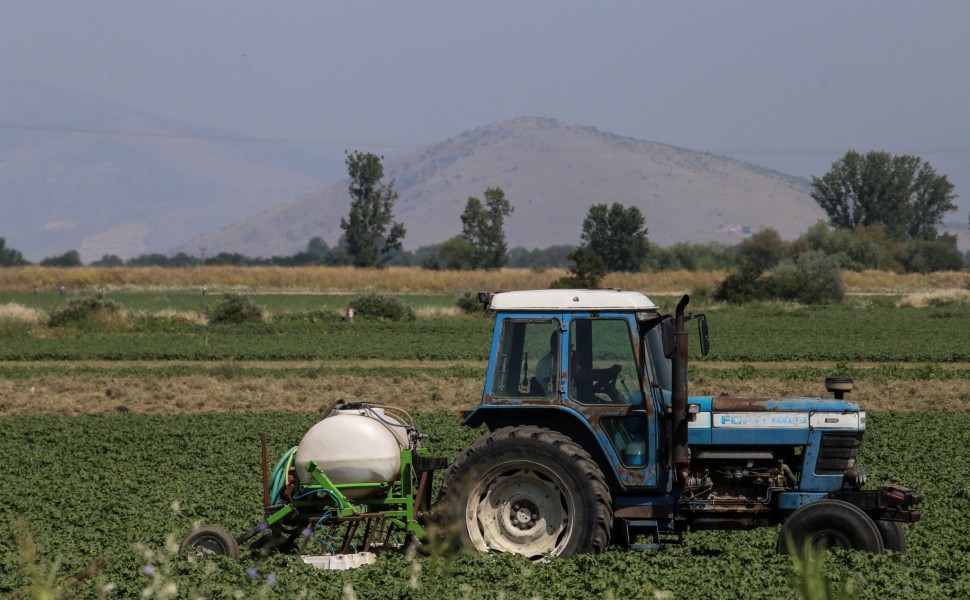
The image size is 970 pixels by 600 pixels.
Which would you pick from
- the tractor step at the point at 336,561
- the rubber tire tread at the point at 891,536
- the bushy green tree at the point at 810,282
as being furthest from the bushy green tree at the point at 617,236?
the tractor step at the point at 336,561

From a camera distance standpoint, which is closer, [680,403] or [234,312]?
[680,403]

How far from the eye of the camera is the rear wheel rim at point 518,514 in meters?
8.88

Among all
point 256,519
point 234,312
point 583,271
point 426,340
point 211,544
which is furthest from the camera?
point 583,271

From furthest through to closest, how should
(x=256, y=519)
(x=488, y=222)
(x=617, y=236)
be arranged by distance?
(x=488, y=222) → (x=617, y=236) → (x=256, y=519)

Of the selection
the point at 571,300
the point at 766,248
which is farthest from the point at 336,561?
the point at 766,248

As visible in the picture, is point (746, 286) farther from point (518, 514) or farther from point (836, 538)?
point (518, 514)

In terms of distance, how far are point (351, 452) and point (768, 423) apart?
11.7 ft

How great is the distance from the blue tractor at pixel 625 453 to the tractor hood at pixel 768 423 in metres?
0.01

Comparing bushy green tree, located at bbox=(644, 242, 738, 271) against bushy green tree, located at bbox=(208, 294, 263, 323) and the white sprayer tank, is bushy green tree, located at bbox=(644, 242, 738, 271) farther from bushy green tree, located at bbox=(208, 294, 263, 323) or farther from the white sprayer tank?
the white sprayer tank

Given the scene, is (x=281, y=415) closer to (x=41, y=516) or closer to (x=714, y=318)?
(x=41, y=516)

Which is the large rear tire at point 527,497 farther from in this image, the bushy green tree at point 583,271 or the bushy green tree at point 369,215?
the bushy green tree at point 369,215

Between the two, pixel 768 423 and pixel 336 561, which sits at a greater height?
pixel 768 423

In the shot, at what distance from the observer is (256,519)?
11188mm

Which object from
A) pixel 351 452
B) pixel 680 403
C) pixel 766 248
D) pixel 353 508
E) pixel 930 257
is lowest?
pixel 353 508
